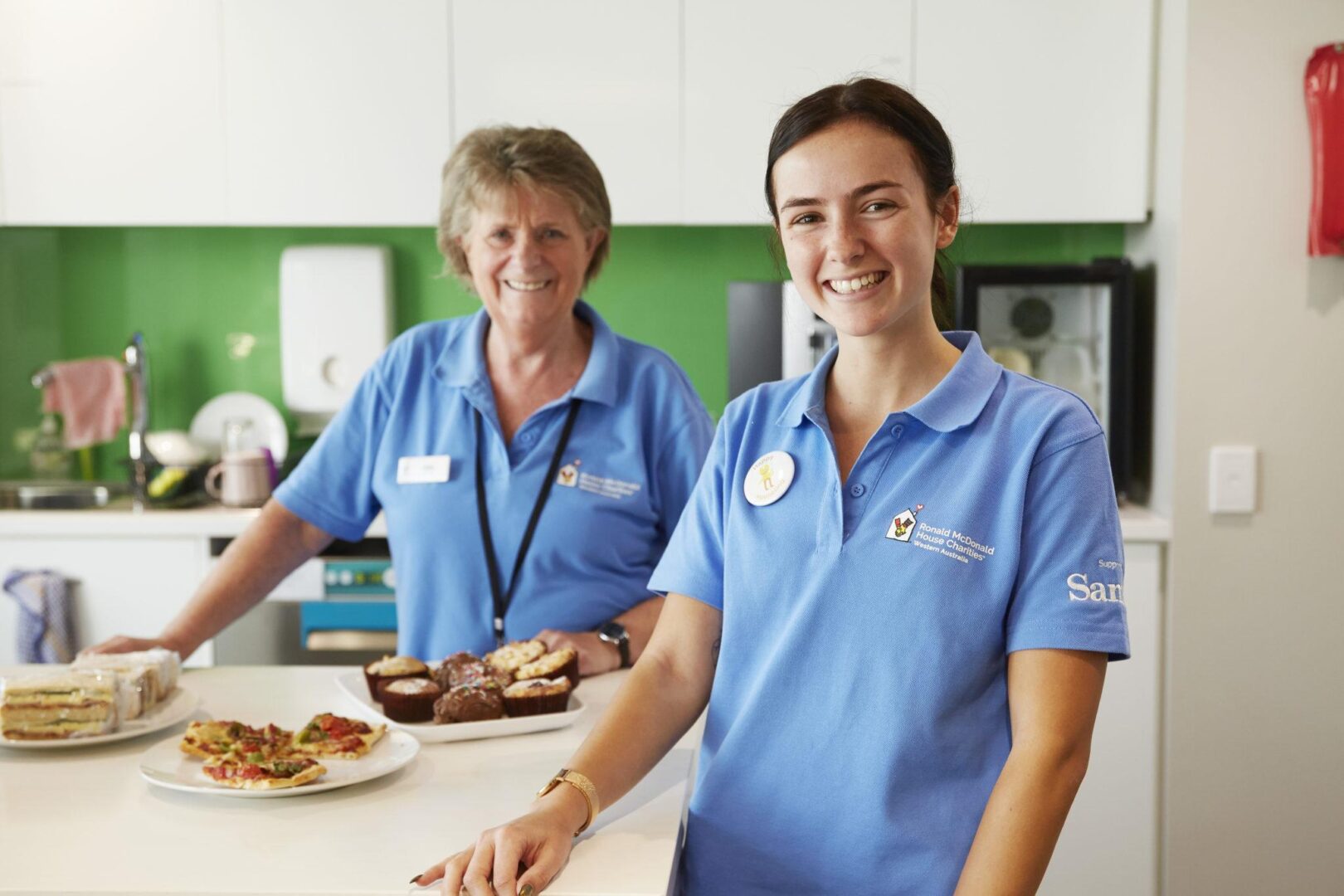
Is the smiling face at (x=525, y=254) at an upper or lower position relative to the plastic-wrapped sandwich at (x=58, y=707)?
upper

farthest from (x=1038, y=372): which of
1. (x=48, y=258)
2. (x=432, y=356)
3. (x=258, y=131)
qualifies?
(x=48, y=258)

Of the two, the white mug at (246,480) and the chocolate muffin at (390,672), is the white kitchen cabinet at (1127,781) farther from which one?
the white mug at (246,480)

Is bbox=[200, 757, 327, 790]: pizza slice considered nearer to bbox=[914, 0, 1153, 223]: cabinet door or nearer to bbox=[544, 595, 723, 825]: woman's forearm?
bbox=[544, 595, 723, 825]: woman's forearm

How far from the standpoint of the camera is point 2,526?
10.2 feet

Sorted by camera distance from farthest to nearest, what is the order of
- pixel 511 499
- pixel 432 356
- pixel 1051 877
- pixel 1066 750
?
pixel 1051 877 < pixel 432 356 < pixel 511 499 < pixel 1066 750

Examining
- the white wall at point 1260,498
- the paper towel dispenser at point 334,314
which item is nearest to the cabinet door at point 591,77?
the paper towel dispenser at point 334,314

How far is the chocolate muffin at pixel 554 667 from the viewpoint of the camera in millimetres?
1552

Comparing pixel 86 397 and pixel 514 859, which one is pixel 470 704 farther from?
pixel 86 397

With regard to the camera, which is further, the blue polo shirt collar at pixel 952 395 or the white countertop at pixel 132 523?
the white countertop at pixel 132 523

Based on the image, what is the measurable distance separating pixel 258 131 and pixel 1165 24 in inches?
85.1

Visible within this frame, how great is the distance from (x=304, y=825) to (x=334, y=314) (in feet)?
8.18

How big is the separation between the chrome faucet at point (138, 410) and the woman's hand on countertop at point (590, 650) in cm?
191

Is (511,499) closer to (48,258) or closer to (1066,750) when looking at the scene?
(1066,750)

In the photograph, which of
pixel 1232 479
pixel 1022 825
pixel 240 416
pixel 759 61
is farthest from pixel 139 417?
pixel 1022 825
